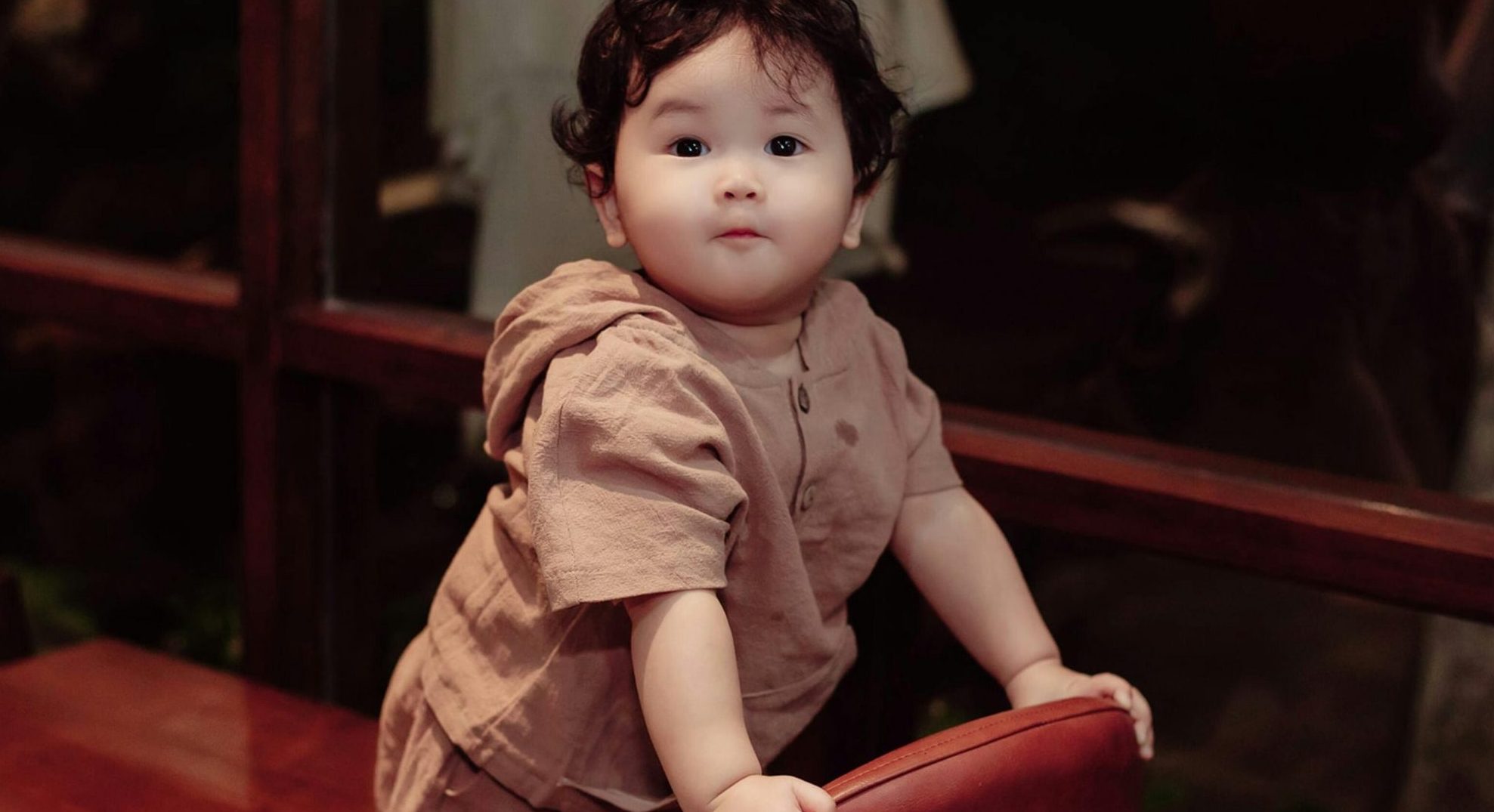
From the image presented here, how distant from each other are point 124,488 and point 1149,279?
1.71 meters

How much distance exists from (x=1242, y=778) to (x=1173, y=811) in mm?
117

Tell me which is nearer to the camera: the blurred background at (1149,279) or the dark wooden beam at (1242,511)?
the dark wooden beam at (1242,511)

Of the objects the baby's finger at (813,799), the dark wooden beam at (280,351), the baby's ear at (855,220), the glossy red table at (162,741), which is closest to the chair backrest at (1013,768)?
the baby's finger at (813,799)

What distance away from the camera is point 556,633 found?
104 cm

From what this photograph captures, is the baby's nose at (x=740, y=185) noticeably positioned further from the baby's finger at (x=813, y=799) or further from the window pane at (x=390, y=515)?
the window pane at (x=390, y=515)

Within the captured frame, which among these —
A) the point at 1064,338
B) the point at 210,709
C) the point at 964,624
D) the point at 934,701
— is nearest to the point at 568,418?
the point at 964,624

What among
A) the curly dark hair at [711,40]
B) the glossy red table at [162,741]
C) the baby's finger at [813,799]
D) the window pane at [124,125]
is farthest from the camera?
the window pane at [124,125]

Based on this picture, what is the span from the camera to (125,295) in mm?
1698

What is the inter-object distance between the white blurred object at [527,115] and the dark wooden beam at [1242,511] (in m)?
0.54

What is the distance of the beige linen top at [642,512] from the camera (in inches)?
36.0

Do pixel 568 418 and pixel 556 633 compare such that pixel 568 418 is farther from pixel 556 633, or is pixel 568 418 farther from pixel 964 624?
pixel 964 624

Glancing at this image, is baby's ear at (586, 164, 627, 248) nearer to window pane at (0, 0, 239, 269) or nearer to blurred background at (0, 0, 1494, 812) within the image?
blurred background at (0, 0, 1494, 812)

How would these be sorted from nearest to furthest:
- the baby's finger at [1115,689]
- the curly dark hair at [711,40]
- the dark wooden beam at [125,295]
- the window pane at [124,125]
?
the curly dark hair at [711,40], the baby's finger at [1115,689], the dark wooden beam at [125,295], the window pane at [124,125]

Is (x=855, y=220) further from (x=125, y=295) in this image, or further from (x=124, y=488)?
(x=124, y=488)
